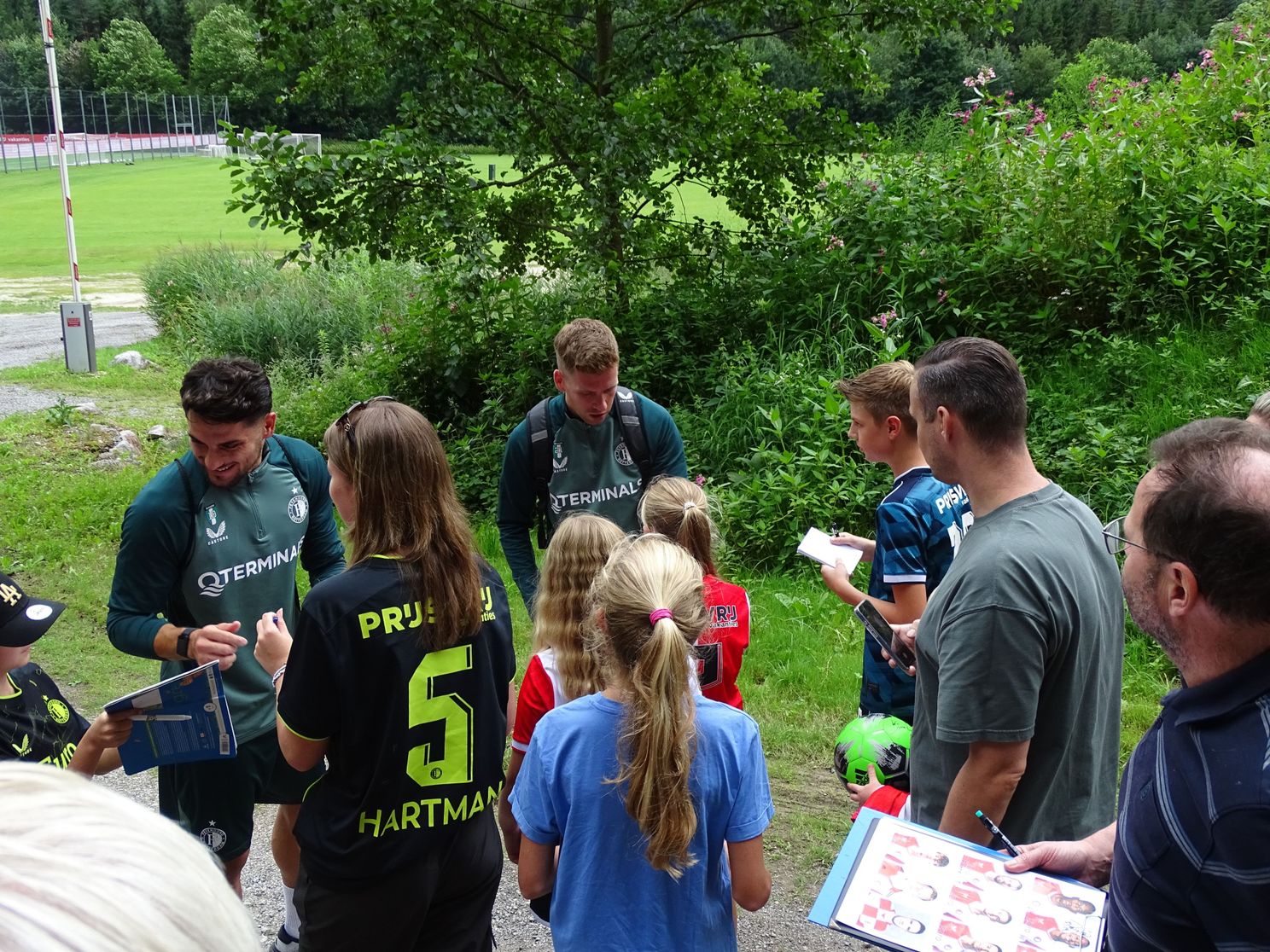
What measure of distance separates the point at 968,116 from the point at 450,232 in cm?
488

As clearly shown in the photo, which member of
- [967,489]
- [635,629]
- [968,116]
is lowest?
[635,629]

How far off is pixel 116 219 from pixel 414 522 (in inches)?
1699

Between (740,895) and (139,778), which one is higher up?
(740,895)

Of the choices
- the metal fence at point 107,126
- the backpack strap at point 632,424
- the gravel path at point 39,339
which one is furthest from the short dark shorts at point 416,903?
the metal fence at point 107,126

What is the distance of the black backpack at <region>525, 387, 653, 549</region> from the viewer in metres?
4.27

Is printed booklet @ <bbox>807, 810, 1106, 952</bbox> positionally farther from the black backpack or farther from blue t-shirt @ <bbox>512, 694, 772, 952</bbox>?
the black backpack

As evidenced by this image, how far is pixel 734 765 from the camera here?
2256 millimetres

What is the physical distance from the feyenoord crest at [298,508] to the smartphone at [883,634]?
194cm

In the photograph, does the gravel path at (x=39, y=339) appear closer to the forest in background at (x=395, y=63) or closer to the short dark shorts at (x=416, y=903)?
the forest in background at (x=395, y=63)

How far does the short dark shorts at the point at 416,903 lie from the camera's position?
261 centimetres

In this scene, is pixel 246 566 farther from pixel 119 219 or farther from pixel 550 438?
pixel 119 219

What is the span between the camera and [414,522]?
2604mm

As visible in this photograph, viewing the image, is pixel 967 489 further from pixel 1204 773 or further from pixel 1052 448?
pixel 1052 448

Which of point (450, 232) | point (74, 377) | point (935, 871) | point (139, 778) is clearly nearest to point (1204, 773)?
point (935, 871)
